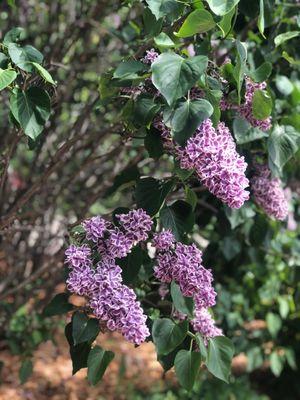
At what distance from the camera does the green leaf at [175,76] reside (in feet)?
5.21

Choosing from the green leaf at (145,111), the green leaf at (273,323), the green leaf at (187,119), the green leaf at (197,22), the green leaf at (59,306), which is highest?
the green leaf at (197,22)

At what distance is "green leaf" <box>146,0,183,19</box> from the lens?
173 centimetres

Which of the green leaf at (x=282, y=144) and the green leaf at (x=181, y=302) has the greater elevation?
the green leaf at (x=282, y=144)

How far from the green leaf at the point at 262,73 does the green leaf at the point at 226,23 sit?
146 mm

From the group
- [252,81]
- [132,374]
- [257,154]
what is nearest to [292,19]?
[257,154]

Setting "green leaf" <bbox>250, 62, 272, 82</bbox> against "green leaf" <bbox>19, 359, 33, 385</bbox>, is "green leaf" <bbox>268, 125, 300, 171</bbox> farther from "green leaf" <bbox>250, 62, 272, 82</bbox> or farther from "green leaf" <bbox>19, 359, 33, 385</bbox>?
"green leaf" <bbox>19, 359, 33, 385</bbox>

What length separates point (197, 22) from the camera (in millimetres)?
1698

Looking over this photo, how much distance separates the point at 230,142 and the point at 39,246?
7.88 ft

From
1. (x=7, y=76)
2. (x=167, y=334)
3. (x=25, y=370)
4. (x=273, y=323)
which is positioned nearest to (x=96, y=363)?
(x=167, y=334)

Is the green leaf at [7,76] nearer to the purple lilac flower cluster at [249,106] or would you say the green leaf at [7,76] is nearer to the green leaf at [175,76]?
the green leaf at [175,76]

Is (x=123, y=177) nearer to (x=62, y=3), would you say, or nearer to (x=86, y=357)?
(x=86, y=357)

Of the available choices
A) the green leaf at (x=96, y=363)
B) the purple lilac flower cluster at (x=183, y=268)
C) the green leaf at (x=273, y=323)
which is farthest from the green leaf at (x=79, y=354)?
the green leaf at (x=273, y=323)

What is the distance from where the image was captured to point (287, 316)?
4.07m

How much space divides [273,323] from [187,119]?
2.47 m
